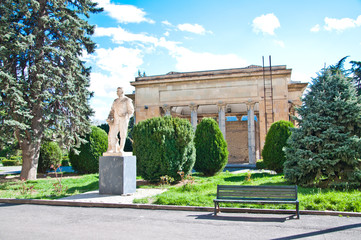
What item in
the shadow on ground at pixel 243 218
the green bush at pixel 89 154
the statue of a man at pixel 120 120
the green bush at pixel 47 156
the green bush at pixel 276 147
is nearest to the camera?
the shadow on ground at pixel 243 218

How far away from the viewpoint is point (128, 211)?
8523 millimetres

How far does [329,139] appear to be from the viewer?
11062mm

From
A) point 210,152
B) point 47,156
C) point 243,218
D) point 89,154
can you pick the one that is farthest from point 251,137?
point 243,218

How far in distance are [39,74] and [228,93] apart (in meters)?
15.8

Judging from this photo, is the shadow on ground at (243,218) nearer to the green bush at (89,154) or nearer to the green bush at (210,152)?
the green bush at (210,152)

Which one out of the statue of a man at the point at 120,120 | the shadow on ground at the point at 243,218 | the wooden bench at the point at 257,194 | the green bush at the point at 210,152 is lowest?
the shadow on ground at the point at 243,218

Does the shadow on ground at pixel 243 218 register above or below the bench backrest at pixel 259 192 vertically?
below

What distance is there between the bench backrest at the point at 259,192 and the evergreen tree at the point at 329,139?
374cm

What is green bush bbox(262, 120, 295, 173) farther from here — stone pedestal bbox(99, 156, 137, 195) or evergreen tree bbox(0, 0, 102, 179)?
evergreen tree bbox(0, 0, 102, 179)

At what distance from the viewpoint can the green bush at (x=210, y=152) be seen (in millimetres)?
17266

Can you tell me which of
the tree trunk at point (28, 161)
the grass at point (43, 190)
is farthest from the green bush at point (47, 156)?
the grass at point (43, 190)

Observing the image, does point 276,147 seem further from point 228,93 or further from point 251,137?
point 228,93

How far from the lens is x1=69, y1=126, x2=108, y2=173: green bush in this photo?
19298 mm

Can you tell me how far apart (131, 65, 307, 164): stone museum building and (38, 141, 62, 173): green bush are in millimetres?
9635
